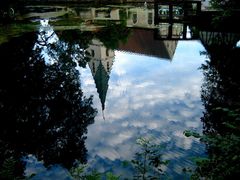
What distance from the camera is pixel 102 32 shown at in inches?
1034

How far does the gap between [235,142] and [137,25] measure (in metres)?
27.5

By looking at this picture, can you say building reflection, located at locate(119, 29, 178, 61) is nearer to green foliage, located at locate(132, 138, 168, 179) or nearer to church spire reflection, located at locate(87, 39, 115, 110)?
church spire reflection, located at locate(87, 39, 115, 110)

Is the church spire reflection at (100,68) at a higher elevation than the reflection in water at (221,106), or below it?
below

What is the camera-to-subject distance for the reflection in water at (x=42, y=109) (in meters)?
9.78

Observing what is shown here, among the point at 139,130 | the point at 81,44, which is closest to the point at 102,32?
the point at 81,44

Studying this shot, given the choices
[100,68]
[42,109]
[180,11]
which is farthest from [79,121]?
[180,11]

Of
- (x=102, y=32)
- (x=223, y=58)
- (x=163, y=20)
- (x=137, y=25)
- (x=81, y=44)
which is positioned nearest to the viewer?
(x=223, y=58)

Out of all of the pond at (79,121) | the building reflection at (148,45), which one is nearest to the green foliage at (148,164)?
the pond at (79,121)

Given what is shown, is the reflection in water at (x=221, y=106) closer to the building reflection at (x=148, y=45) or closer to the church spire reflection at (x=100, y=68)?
the building reflection at (x=148, y=45)

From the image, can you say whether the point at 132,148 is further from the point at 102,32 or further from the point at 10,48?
the point at 102,32

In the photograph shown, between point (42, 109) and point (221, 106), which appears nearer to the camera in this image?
point (221, 106)

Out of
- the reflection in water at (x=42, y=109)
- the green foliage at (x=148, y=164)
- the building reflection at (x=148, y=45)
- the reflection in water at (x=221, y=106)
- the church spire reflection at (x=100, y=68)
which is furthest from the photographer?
the building reflection at (x=148, y=45)

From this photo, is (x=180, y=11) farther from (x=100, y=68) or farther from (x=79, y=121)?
(x=79, y=121)

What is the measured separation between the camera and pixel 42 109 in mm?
12555
